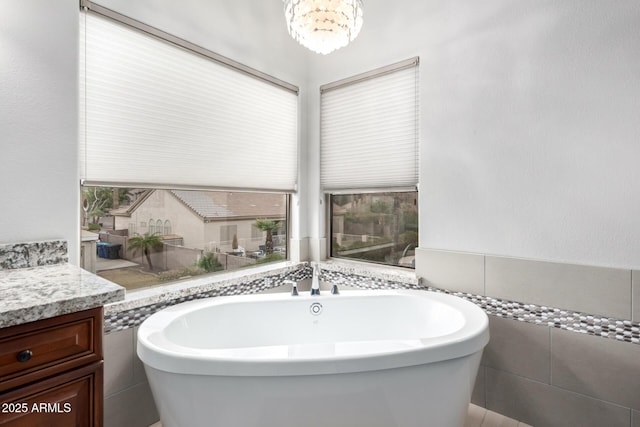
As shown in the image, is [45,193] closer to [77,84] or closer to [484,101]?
[77,84]

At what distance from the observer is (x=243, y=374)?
1.24m

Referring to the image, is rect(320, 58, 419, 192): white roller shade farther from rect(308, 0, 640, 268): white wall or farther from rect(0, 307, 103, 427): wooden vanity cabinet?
rect(0, 307, 103, 427): wooden vanity cabinet

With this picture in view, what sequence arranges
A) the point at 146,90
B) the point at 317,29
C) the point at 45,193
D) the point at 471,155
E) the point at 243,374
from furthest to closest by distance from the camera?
the point at 471,155, the point at 146,90, the point at 317,29, the point at 45,193, the point at 243,374

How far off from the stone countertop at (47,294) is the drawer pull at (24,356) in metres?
0.09

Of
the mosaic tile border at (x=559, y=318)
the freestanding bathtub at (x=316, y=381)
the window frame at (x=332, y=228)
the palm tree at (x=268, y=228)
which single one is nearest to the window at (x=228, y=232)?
the palm tree at (x=268, y=228)

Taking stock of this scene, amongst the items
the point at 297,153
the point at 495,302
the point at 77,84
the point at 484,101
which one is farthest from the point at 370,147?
the point at 77,84

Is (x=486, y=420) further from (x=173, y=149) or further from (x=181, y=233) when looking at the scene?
(x=173, y=149)

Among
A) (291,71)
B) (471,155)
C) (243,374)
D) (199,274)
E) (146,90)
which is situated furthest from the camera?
(291,71)

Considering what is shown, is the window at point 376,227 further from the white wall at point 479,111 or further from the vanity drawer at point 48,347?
the vanity drawer at point 48,347

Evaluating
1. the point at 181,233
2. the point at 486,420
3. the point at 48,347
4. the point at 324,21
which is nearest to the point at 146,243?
the point at 181,233

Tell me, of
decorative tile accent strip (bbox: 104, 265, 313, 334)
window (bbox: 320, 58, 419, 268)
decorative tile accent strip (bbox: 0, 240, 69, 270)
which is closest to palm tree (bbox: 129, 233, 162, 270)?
decorative tile accent strip (bbox: 104, 265, 313, 334)

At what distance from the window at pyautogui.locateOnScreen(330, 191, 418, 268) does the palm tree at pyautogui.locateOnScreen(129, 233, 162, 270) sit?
1.42 meters

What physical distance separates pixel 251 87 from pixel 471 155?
1598 millimetres

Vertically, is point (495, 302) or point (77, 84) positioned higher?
point (77, 84)
